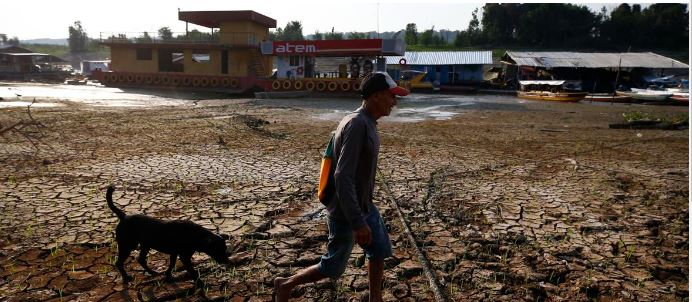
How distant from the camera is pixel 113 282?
332 cm

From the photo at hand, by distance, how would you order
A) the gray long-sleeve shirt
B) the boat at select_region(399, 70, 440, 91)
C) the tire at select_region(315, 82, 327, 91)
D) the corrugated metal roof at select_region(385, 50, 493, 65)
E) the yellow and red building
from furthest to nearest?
the corrugated metal roof at select_region(385, 50, 493, 65), the boat at select_region(399, 70, 440, 91), the yellow and red building, the tire at select_region(315, 82, 327, 91), the gray long-sleeve shirt

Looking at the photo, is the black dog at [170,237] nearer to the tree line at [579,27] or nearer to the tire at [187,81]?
the tire at [187,81]

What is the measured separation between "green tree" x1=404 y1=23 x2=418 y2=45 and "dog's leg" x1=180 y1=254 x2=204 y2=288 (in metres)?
66.8

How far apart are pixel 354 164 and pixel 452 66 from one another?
35364mm

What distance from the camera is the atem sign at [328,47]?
24219 mm

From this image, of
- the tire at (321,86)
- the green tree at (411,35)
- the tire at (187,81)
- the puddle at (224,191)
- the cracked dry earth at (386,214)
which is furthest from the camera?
the green tree at (411,35)

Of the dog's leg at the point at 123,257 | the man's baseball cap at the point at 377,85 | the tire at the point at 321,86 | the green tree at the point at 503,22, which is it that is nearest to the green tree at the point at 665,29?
the green tree at the point at 503,22

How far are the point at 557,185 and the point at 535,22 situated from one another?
62.0 m

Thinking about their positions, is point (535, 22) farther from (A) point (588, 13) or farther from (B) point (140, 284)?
(B) point (140, 284)

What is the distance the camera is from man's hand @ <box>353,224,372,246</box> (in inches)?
94.9

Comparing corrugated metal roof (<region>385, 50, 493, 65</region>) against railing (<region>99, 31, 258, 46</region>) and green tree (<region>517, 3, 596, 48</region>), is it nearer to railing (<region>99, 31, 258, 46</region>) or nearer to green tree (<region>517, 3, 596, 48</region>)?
railing (<region>99, 31, 258, 46</region>)

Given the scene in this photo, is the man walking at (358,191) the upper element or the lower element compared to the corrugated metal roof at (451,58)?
lower

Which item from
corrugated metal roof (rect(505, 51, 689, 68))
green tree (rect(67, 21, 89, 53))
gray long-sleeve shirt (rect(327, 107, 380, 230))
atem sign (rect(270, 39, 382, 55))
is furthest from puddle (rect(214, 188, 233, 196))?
green tree (rect(67, 21, 89, 53))

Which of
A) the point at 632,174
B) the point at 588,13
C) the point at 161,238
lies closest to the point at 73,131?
the point at 161,238
